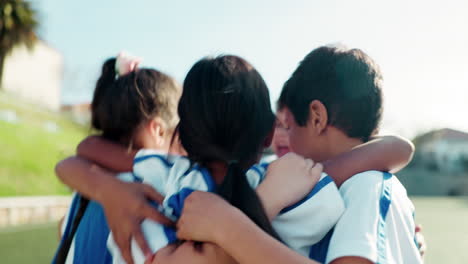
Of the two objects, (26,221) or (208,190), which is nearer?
(208,190)

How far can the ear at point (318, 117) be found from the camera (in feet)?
4.89

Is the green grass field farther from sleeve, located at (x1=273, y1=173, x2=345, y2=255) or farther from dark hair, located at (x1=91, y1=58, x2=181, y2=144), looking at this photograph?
sleeve, located at (x1=273, y1=173, x2=345, y2=255)

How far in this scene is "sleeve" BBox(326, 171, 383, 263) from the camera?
1156 mm

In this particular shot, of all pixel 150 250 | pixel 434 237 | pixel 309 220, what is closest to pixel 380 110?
pixel 309 220

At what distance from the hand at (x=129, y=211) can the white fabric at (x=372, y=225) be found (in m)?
0.43

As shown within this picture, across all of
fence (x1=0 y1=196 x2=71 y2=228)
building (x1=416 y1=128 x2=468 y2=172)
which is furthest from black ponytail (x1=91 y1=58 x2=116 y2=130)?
building (x1=416 y1=128 x2=468 y2=172)

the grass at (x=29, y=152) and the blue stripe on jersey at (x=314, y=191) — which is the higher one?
the blue stripe on jersey at (x=314, y=191)

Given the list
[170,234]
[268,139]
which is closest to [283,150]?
[268,139]

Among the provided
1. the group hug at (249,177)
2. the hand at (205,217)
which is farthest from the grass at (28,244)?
the hand at (205,217)

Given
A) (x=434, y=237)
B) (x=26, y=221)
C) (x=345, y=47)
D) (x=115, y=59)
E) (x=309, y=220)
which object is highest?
(x=345, y=47)

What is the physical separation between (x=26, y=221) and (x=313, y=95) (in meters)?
10.7

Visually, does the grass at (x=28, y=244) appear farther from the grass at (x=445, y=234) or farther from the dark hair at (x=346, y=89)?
the dark hair at (x=346, y=89)

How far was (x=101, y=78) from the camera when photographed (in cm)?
190

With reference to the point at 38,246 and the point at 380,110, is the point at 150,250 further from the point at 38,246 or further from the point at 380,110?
the point at 38,246
